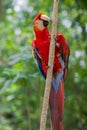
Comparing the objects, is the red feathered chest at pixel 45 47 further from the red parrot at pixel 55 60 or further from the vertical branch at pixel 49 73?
the vertical branch at pixel 49 73

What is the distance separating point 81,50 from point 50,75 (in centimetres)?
249

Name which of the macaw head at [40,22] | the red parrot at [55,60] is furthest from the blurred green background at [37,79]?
the macaw head at [40,22]

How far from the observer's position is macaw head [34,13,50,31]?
64.2 inches

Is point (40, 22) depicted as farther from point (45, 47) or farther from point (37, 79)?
point (37, 79)

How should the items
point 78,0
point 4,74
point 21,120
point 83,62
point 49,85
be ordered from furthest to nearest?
point 21,120 < point 83,62 < point 78,0 < point 4,74 < point 49,85

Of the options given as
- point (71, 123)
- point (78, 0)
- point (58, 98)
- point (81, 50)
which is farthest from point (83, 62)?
point (58, 98)

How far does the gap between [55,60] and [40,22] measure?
0.22 meters

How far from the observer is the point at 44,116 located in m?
1.59

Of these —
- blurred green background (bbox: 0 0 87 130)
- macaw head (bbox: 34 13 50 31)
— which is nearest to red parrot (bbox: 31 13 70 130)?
macaw head (bbox: 34 13 50 31)

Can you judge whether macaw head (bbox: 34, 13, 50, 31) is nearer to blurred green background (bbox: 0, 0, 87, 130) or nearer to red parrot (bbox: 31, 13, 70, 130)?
red parrot (bbox: 31, 13, 70, 130)

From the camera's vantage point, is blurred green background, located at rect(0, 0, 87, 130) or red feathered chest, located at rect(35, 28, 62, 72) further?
blurred green background, located at rect(0, 0, 87, 130)

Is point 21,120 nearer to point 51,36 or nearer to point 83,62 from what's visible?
point 83,62

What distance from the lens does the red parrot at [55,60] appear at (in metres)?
1.60

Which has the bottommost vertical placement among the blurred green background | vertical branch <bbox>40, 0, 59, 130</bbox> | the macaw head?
the blurred green background
